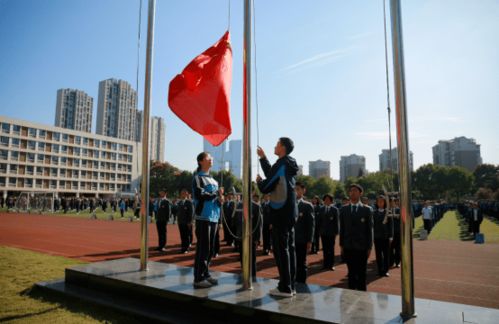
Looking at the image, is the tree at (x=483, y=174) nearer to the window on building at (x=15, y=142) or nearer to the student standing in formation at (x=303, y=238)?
the student standing in formation at (x=303, y=238)

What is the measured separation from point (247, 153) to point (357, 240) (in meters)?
2.63

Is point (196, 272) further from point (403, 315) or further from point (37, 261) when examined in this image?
point (37, 261)

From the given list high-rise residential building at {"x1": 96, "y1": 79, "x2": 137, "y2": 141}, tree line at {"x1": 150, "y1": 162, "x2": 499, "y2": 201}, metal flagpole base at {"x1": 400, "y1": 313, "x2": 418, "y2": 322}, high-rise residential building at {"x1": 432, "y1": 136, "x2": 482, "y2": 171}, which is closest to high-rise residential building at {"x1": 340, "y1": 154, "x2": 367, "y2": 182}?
high-rise residential building at {"x1": 432, "y1": 136, "x2": 482, "y2": 171}

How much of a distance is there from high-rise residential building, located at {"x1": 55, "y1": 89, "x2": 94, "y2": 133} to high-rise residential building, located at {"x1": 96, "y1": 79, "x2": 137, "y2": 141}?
7.41 meters

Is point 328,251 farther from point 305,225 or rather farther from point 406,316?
point 406,316

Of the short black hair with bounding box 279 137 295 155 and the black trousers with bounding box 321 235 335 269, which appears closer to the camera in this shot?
the short black hair with bounding box 279 137 295 155

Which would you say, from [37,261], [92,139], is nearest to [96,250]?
[37,261]

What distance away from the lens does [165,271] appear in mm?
6148

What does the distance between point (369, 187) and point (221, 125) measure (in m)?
88.8

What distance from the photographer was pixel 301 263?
6.98 meters

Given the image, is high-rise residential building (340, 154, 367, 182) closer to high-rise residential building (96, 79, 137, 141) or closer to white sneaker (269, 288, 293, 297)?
high-rise residential building (96, 79, 137, 141)

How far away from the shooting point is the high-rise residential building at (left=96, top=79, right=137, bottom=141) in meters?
126

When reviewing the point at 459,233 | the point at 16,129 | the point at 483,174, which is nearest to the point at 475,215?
the point at 459,233

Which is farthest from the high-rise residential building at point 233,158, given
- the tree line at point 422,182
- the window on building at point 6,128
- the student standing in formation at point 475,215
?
the window on building at point 6,128
